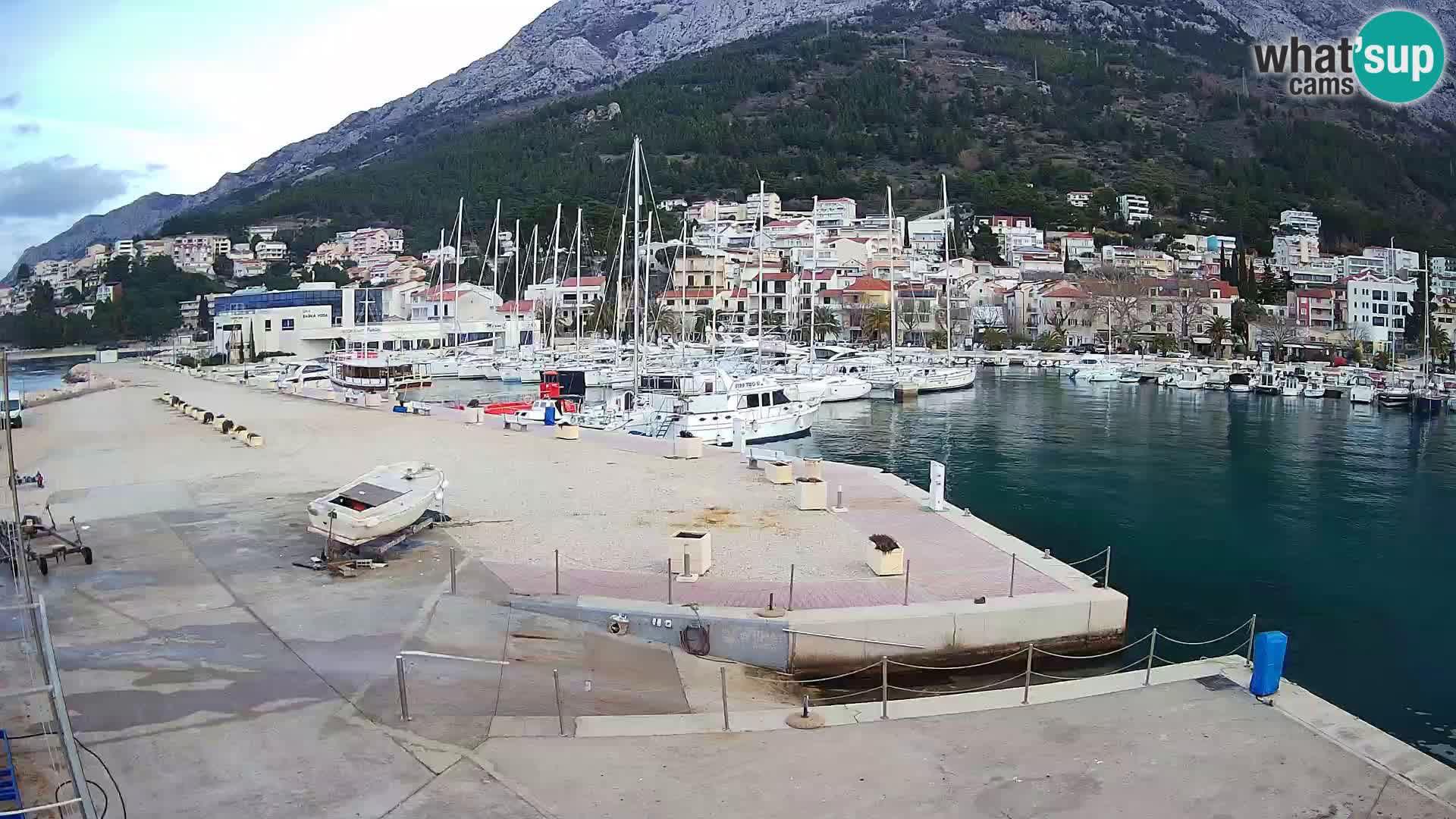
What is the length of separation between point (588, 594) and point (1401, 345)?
343ft

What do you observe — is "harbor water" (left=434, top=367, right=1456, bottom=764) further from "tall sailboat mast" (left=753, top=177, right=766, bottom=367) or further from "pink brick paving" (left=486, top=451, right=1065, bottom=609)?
"tall sailboat mast" (left=753, top=177, right=766, bottom=367)

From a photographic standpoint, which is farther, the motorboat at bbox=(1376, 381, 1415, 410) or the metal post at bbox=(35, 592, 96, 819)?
the motorboat at bbox=(1376, 381, 1415, 410)

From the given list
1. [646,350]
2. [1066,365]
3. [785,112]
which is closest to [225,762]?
[646,350]

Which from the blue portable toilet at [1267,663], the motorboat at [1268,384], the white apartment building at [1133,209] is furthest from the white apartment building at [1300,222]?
the blue portable toilet at [1267,663]

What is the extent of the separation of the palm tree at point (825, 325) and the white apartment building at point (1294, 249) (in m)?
74.3

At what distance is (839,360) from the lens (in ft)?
212

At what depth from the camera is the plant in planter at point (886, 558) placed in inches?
551

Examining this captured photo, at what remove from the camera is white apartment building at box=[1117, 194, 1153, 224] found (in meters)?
154

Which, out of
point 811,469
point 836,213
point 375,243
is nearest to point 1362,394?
point 811,469

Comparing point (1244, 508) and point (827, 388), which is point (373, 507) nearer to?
point (1244, 508)

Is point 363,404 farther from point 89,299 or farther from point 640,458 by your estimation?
point 89,299

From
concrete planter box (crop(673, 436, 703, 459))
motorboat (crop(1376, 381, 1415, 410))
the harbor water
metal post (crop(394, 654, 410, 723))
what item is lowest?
the harbor water

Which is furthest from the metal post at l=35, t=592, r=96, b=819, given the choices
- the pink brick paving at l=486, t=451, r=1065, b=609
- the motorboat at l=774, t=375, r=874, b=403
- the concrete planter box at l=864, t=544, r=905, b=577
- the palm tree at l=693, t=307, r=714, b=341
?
the palm tree at l=693, t=307, r=714, b=341

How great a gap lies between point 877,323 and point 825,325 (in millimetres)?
4793
